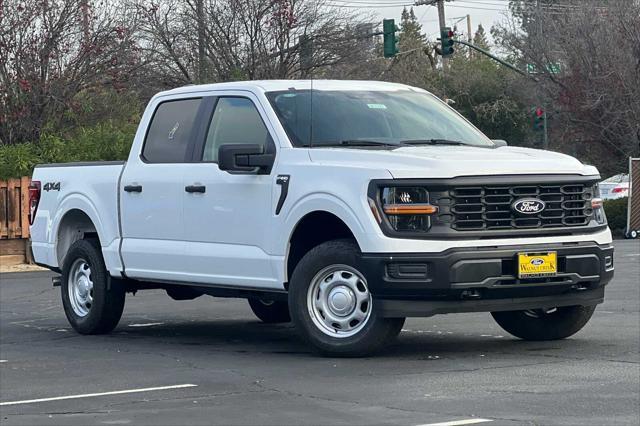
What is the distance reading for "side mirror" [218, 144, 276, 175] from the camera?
10.3 metres

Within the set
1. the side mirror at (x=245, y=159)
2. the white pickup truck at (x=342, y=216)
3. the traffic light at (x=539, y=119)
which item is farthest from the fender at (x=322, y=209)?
the traffic light at (x=539, y=119)

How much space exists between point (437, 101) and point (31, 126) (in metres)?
16.4

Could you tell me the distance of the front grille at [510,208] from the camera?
31.3ft

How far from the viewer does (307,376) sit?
9016mm

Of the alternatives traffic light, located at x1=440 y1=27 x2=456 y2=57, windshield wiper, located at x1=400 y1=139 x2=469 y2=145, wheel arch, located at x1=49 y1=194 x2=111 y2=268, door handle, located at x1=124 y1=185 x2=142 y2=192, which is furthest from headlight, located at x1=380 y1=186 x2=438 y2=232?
traffic light, located at x1=440 y1=27 x2=456 y2=57

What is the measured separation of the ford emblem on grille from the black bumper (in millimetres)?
261

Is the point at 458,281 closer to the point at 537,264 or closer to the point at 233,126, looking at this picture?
the point at 537,264

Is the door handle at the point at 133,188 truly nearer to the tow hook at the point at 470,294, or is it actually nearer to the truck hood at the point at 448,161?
the truck hood at the point at 448,161

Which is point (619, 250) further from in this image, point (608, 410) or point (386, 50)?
point (608, 410)

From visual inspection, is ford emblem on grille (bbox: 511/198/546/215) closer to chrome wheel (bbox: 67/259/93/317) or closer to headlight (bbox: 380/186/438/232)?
headlight (bbox: 380/186/438/232)

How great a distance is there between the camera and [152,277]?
11578 millimetres

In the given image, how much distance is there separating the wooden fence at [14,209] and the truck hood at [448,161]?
14485mm

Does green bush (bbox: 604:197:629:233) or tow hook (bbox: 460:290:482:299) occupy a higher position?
tow hook (bbox: 460:290:482:299)

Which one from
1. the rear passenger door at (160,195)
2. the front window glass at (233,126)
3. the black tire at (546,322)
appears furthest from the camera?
the rear passenger door at (160,195)
